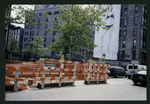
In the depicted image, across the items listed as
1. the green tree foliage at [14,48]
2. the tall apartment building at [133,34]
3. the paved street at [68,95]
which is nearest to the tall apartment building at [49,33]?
the green tree foliage at [14,48]

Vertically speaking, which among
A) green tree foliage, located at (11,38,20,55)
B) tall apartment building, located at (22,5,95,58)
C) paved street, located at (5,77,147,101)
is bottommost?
paved street, located at (5,77,147,101)

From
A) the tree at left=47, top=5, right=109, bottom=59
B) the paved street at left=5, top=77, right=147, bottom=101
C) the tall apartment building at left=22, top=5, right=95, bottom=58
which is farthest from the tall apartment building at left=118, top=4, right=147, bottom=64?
the paved street at left=5, top=77, right=147, bottom=101

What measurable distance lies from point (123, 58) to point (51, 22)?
37.8 m

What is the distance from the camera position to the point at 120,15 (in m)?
51.1

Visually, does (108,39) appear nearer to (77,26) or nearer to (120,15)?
(120,15)

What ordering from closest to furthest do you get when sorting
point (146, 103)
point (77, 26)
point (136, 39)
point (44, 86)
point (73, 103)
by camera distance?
point (73, 103), point (146, 103), point (44, 86), point (77, 26), point (136, 39)

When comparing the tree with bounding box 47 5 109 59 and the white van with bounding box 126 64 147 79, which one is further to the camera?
the tree with bounding box 47 5 109 59

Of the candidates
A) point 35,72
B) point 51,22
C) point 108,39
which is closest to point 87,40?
point 35,72

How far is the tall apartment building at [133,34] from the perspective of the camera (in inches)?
1829

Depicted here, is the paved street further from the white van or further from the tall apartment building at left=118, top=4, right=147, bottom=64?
the tall apartment building at left=118, top=4, right=147, bottom=64

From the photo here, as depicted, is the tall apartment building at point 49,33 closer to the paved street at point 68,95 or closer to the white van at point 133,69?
the white van at point 133,69

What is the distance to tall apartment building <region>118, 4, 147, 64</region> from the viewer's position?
46.5 metres

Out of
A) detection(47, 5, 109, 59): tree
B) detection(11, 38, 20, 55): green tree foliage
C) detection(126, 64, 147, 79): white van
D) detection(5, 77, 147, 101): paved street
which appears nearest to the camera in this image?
detection(5, 77, 147, 101): paved street

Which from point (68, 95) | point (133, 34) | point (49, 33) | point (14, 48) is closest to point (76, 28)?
point (68, 95)
